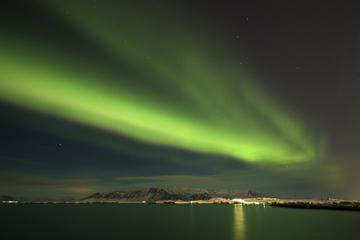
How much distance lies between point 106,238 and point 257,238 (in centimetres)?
2884

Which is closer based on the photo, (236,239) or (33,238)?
(236,239)

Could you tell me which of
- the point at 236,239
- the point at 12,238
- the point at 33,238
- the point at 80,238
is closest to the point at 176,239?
the point at 236,239

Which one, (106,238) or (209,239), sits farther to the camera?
(106,238)

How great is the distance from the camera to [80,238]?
57.1 metres

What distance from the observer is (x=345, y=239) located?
2042 inches

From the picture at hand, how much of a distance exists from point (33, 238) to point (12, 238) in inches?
181

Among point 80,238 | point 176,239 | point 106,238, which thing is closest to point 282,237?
point 176,239

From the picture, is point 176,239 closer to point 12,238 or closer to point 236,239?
point 236,239

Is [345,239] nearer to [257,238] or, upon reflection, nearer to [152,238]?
[257,238]

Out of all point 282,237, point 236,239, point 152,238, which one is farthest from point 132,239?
point 282,237

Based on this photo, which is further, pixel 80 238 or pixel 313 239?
pixel 80 238

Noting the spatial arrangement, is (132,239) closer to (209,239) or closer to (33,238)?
(209,239)

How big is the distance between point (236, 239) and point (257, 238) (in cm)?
417

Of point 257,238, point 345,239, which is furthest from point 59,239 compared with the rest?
point 345,239
